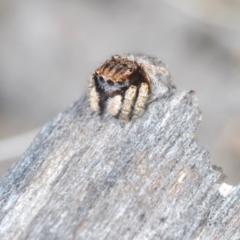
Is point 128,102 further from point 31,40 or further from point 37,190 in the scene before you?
point 31,40

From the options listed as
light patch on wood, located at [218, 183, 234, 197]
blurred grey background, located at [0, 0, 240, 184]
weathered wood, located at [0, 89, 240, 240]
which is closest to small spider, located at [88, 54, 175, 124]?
weathered wood, located at [0, 89, 240, 240]

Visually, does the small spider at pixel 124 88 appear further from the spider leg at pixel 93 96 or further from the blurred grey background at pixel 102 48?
the blurred grey background at pixel 102 48

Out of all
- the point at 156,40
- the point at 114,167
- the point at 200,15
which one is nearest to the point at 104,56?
the point at 156,40

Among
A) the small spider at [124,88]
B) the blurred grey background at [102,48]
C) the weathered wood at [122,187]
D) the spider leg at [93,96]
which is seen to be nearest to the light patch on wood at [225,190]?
the weathered wood at [122,187]

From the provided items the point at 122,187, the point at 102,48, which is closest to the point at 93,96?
the point at 122,187

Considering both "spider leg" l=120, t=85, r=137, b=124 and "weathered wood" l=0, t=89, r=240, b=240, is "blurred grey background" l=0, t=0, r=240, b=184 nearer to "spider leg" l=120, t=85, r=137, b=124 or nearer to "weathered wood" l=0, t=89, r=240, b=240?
"spider leg" l=120, t=85, r=137, b=124

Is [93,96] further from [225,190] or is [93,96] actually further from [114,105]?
[225,190]

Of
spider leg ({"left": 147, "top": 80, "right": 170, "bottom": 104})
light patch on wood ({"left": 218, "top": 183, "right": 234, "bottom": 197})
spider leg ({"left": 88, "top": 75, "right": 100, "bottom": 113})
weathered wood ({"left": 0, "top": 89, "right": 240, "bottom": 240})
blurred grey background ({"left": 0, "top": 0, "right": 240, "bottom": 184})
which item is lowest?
weathered wood ({"left": 0, "top": 89, "right": 240, "bottom": 240})
